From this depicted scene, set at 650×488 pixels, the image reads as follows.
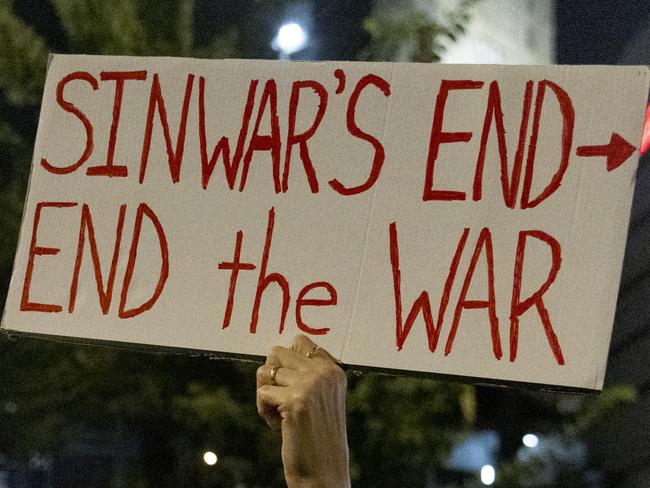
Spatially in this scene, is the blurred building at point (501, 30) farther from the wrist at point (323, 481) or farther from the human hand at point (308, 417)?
the wrist at point (323, 481)

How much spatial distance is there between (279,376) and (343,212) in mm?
349

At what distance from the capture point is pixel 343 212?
1.51 m

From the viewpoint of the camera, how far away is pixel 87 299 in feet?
5.18

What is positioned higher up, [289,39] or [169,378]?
[289,39]

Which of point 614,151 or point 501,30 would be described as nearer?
point 614,151

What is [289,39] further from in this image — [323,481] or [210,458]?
[323,481]

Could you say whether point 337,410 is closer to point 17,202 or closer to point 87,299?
point 87,299

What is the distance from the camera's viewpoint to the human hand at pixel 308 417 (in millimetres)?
1223

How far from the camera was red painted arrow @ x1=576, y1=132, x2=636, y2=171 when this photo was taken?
55.4 inches

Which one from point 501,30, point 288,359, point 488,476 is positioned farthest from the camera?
point 501,30

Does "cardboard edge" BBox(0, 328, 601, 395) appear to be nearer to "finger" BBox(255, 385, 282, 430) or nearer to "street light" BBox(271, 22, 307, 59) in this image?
"finger" BBox(255, 385, 282, 430)

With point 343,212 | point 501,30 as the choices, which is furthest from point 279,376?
point 501,30

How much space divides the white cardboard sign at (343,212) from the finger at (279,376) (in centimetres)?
16

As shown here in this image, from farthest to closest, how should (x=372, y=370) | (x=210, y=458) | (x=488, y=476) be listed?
(x=488, y=476) → (x=210, y=458) → (x=372, y=370)
